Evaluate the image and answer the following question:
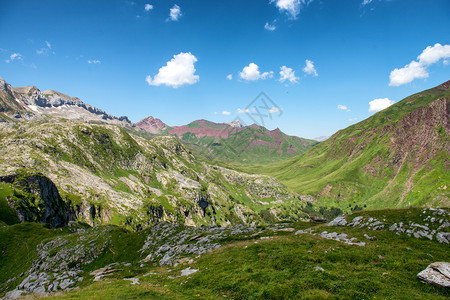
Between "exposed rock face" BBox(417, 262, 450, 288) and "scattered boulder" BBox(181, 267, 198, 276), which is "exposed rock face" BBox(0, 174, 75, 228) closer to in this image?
"scattered boulder" BBox(181, 267, 198, 276)

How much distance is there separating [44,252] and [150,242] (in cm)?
3189

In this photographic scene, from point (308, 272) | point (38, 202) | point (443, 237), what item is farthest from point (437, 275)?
point (38, 202)

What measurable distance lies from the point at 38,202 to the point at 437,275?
156m

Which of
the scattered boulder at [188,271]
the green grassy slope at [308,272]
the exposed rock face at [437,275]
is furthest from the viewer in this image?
the scattered boulder at [188,271]

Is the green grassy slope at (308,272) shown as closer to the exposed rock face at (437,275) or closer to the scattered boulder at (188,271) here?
the exposed rock face at (437,275)

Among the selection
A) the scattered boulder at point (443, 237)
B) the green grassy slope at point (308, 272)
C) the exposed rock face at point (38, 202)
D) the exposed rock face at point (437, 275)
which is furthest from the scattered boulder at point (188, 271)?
the exposed rock face at point (38, 202)

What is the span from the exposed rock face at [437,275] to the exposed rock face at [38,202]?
→ 452 feet

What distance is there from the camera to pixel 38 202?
110250 millimetres

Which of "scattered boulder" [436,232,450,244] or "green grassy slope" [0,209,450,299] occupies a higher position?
"green grassy slope" [0,209,450,299]

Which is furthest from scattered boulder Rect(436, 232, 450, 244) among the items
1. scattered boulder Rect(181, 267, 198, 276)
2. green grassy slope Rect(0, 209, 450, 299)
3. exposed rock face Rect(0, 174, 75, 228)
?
exposed rock face Rect(0, 174, 75, 228)

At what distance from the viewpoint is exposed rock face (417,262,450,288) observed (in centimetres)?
1782

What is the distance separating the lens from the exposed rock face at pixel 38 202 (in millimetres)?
98750

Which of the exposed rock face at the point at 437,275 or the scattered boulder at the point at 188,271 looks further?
the scattered boulder at the point at 188,271

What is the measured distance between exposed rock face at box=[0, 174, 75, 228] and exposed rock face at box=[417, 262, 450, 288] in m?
138
